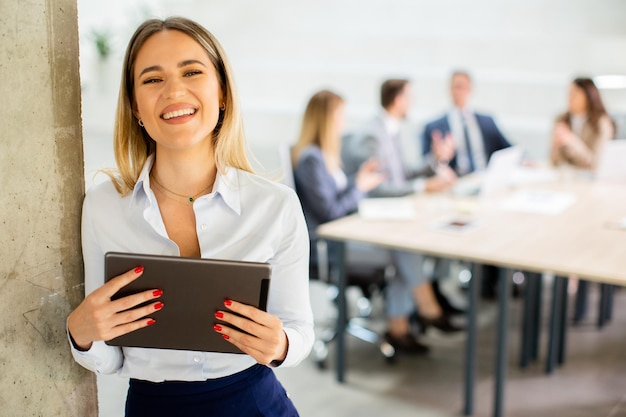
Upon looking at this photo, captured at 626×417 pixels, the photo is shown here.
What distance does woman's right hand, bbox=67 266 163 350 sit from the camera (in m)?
1.25

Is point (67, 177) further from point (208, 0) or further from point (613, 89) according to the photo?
point (208, 0)

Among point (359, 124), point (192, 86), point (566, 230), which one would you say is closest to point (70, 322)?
point (192, 86)

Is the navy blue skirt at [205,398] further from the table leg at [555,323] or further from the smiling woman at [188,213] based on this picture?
the table leg at [555,323]

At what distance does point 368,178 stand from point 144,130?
8.68ft

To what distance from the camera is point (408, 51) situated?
22.1ft

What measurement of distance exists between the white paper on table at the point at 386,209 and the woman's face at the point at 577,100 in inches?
71.1

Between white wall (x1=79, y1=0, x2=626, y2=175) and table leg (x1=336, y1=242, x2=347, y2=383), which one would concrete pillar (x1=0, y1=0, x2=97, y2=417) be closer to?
table leg (x1=336, y1=242, x2=347, y2=383)

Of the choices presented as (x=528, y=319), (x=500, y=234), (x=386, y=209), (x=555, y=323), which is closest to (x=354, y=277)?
(x=386, y=209)

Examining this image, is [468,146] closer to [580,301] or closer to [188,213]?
[580,301]

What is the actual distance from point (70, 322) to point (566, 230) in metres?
2.64

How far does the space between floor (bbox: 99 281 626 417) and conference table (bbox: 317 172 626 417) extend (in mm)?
140

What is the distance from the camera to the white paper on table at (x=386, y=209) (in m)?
3.63

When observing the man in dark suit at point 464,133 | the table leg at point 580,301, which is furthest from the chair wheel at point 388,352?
the man in dark suit at point 464,133

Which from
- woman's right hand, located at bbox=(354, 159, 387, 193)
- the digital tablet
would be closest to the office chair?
woman's right hand, located at bbox=(354, 159, 387, 193)
